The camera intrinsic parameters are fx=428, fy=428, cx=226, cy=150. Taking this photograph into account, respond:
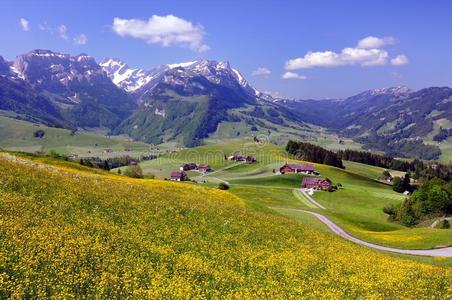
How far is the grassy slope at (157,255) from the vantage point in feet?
54.9

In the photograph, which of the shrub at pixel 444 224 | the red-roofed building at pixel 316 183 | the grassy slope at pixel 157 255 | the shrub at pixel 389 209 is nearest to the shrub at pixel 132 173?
the red-roofed building at pixel 316 183

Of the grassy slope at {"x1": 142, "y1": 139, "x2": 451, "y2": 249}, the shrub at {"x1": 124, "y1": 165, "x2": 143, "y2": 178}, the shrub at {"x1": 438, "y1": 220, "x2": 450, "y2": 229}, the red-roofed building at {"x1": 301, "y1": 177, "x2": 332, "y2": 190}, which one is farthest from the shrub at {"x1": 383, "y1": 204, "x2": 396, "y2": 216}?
the shrub at {"x1": 124, "y1": 165, "x2": 143, "y2": 178}

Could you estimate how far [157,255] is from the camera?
902 inches

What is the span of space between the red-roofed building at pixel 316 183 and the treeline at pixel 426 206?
153ft

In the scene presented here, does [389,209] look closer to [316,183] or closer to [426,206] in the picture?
[426,206]

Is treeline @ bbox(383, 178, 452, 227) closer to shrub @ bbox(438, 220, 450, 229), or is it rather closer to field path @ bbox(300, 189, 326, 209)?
field path @ bbox(300, 189, 326, 209)

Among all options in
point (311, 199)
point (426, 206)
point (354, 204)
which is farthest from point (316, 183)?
point (426, 206)

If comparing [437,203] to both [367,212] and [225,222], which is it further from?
[225,222]

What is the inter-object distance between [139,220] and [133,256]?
978 centimetres

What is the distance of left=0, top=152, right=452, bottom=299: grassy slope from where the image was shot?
16719 mm

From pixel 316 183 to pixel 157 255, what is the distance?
5799 inches

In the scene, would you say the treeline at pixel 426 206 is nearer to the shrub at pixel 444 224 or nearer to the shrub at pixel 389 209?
the shrub at pixel 389 209

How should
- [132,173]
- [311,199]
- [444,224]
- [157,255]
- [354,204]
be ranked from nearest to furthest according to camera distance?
[157,255], [444,224], [354,204], [311,199], [132,173]

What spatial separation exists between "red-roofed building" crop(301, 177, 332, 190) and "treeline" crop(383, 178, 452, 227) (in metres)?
46.5
